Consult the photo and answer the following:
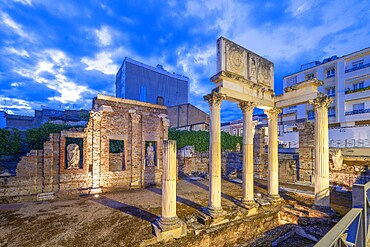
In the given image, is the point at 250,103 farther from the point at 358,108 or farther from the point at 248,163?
the point at 358,108

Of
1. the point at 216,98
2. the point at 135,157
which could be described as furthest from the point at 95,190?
the point at 216,98

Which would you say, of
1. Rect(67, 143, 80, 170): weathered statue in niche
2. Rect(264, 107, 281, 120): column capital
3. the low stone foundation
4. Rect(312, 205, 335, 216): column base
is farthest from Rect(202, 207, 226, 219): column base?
Rect(67, 143, 80, 170): weathered statue in niche

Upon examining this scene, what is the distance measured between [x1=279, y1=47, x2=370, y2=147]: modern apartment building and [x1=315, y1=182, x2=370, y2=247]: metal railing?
17894 mm

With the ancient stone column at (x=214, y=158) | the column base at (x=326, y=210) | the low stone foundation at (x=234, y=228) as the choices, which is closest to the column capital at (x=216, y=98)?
the ancient stone column at (x=214, y=158)

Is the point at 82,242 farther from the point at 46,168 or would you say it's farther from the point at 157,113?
the point at 157,113

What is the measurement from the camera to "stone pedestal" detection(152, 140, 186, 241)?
5.41m

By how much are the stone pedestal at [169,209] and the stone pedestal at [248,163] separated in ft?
10.1

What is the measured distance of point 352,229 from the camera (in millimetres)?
2365

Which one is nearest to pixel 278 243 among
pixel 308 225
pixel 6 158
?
pixel 308 225

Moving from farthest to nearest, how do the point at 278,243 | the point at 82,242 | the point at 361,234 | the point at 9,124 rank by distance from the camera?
1. the point at 9,124
2. the point at 278,243
3. the point at 82,242
4. the point at 361,234

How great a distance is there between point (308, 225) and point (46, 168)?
1186cm

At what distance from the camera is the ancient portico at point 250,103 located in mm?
6848

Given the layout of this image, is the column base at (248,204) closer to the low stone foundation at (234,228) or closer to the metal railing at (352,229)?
the low stone foundation at (234,228)

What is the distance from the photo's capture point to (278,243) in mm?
6148
